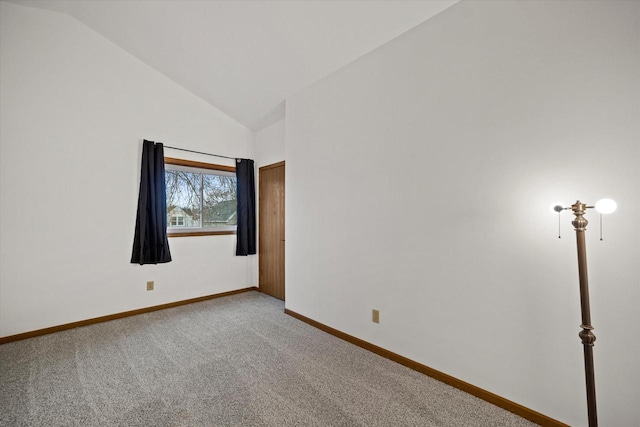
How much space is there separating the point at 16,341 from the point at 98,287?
0.78m

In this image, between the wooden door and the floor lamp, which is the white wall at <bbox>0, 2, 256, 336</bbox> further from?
the floor lamp

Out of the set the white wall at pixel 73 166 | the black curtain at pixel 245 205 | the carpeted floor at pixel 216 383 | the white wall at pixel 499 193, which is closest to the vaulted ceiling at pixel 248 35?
the white wall at pixel 499 193

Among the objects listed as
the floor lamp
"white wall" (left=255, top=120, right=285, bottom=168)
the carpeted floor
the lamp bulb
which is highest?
"white wall" (left=255, top=120, right=285, bottom=168)

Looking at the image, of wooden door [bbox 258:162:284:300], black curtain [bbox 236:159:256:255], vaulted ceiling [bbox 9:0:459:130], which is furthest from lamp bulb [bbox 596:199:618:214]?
black curtain [bbox 236:159:256:255]

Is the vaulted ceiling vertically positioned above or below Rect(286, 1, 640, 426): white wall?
above

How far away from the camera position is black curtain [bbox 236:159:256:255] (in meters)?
4.46

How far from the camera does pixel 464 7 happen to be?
2.03 metres

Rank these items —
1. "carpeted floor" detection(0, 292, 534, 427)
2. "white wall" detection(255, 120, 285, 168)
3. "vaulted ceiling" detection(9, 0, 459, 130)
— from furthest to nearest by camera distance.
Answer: "white wall" detection(255, 120, 285, 168), "vaulted ceiling" detection(9, 0, 459, 130), "carpeted floor" detection(0, 292, 534, 427)

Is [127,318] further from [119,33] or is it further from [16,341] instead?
[119,33]

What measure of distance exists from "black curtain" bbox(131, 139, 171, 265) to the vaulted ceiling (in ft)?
3.74

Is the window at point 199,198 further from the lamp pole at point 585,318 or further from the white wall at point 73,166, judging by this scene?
the lamp pole at point 585,318

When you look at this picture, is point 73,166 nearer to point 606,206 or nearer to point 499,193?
point 499,193

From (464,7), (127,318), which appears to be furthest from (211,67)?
(127,318)

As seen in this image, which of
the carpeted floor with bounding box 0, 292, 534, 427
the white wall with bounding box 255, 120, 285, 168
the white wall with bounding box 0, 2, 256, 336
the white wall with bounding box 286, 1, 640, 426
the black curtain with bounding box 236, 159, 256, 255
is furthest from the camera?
the black curtain with bounding box 236, 159, 256, 255
